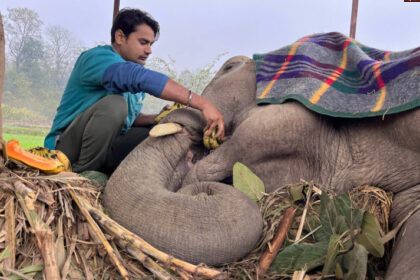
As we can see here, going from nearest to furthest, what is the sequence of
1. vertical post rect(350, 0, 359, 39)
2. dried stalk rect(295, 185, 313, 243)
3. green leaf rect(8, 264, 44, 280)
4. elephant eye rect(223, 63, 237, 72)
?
green leaf rect(8, 264, 44, 280) < dried stalk rect(295, 185, 313, 243) < elephant eye rect(223, 63, 237, 72) < vertical post rect(350, 0, 359, 39)

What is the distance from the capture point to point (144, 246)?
0.78m

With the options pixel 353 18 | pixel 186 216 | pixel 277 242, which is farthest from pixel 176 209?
pixel 353 18

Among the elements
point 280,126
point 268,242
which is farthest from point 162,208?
point 280,126

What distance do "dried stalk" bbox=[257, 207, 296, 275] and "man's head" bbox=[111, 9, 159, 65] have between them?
43.9 inches

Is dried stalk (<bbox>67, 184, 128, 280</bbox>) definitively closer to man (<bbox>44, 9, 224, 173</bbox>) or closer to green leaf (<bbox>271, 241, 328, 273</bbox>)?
green leaf (<bbox>271, 241, 328, 273</bbox>)

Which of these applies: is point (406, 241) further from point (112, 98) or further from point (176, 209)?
point (112, 98)

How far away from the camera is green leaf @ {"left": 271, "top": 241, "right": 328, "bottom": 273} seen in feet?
2.61

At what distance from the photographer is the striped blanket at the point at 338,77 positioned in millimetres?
1051

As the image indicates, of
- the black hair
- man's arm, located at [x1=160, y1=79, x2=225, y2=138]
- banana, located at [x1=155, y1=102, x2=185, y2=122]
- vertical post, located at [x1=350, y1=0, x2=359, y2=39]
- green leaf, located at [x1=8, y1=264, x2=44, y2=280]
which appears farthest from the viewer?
vertical post, located at [x1=350, y1=0, x2=359, y2=39]

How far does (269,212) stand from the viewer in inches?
40.0

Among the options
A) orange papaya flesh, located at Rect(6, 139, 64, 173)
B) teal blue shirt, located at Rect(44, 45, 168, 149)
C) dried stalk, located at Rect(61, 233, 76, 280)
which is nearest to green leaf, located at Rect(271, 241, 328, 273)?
dried stalk, located at Rect(61, 233, 76, 280)

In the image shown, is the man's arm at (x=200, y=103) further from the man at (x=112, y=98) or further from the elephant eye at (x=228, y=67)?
the elephant eye at (x=228, y=67)

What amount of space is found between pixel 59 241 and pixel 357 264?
1.79ft

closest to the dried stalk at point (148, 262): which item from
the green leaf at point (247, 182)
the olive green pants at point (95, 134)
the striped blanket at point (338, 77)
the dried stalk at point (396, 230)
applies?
the green leaf at point (247, 182)
